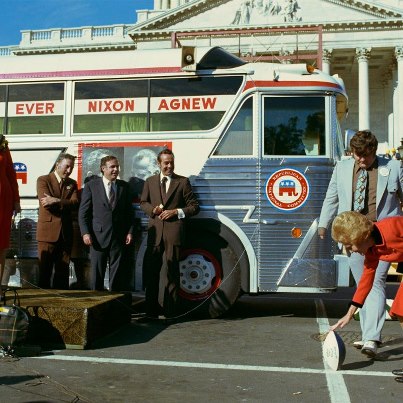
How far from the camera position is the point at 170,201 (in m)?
6.99

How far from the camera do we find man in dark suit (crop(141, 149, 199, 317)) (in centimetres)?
691

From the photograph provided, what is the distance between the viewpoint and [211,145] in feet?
23.8

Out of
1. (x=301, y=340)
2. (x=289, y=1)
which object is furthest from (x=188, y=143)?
(x=289, y=1)

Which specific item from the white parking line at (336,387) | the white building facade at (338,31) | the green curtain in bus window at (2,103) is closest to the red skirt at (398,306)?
the white parking line at (336,387)

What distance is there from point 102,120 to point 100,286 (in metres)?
2.04

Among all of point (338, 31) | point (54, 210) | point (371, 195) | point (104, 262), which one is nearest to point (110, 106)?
point (54, 210)

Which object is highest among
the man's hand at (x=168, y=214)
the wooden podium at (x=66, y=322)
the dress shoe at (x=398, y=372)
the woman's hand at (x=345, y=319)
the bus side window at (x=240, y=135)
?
the bus side window at (x=240, y=135)

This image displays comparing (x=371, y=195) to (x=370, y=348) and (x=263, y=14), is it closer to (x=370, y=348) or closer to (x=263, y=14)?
(x=370, y=348)

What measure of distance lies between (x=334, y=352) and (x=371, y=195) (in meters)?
1.60

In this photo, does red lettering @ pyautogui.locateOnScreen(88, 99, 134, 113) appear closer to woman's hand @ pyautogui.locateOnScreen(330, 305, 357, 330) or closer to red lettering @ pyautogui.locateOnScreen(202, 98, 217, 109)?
red lettering @ pyautogui.locateOnScreen(202, 98, 217, 109)

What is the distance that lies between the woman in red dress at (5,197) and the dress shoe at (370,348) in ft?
12.1

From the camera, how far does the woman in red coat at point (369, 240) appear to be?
4.01 m

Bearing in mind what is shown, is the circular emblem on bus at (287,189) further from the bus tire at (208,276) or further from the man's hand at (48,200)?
the man's hand at (48,200)

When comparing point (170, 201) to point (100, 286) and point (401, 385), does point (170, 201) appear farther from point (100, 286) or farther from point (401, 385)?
point (401, 385)
